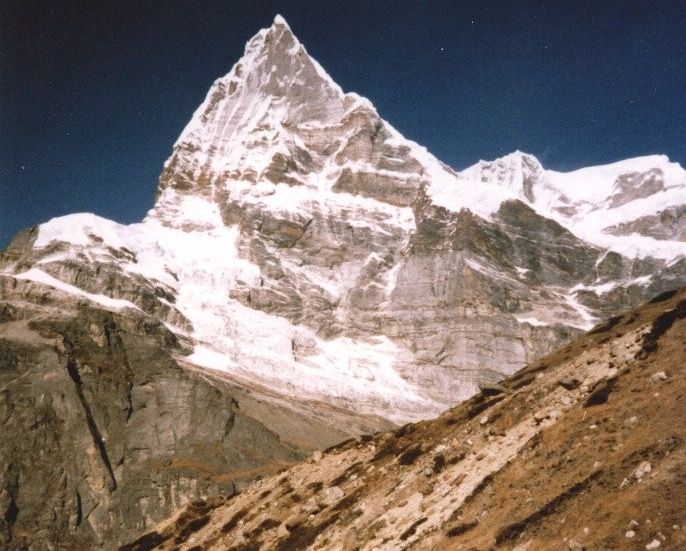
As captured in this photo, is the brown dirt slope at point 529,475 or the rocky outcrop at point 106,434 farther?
the rocky outcrop at point 106,434

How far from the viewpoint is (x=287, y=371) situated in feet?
607

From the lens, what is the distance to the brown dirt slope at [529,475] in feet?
50.6

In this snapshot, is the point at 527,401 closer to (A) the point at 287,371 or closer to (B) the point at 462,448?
(B) the point at 462,448

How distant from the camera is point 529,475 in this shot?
19.9 m

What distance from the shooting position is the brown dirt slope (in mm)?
15414

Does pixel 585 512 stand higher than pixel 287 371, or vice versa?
pixel 287 371

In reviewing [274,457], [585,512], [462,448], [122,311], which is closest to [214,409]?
[274,457]

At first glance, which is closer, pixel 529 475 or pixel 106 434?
pixel 529 475

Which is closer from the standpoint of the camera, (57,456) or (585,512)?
(585,512)

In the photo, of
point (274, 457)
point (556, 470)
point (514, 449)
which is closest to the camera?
point (556, 470)

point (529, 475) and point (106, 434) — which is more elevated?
point (106, 434)

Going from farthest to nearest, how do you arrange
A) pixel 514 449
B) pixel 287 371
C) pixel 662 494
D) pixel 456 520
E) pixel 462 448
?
pixel 287 371 → pixel 462 448 → pixel 514 449 → pixel 456 520 → pixel 662 494

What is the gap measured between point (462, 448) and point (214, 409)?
9894cm

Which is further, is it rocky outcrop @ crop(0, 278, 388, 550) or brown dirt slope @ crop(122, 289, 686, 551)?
rocky outcrop @ crop(0, 278, 388, 550)
